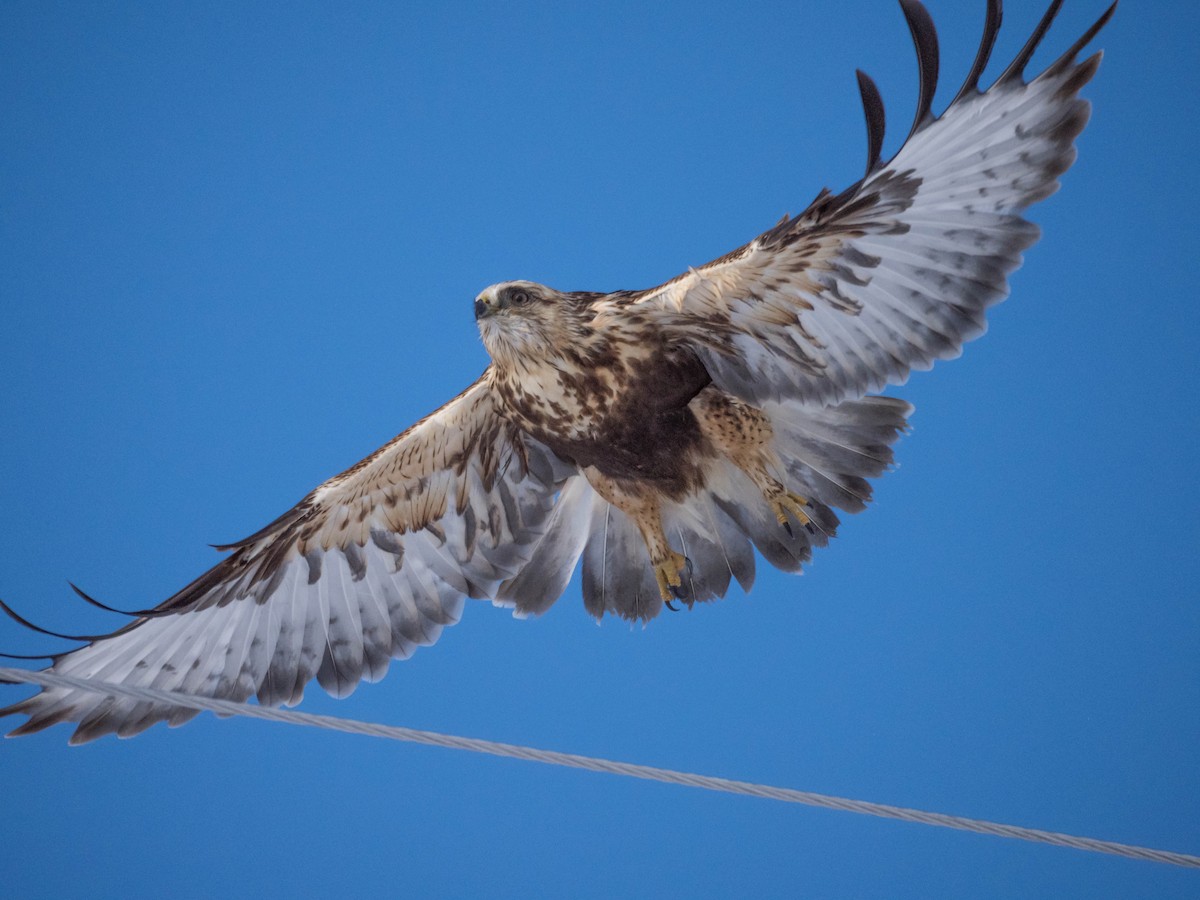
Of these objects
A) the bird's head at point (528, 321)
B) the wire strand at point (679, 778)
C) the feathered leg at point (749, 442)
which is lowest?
the wire strand at point (679, 778)

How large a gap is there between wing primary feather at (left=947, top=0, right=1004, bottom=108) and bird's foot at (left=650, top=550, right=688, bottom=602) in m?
1.70

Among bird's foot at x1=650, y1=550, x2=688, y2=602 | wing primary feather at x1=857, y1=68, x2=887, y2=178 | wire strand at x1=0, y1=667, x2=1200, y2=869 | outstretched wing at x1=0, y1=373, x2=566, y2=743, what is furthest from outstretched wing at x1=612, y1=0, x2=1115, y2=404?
wire strand at x1=0, y1=667, x2=1200, y2=869

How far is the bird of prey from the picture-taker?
3.12 m

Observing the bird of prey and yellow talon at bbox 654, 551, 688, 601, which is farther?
yellow talon at bbox 654, 551, 688, 601

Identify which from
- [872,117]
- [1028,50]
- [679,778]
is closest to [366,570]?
[679,778]

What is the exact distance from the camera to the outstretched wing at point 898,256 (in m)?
2.97

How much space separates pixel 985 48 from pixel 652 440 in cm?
148

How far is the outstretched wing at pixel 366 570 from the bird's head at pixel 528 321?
42cm

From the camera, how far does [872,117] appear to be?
2.80 meters

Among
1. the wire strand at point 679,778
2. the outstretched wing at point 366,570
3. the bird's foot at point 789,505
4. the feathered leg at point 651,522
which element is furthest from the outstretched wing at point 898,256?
the wire strand at point 679,778

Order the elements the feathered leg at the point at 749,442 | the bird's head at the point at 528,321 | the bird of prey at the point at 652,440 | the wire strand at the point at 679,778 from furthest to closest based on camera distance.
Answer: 1. the feathered leg at the point at 749,442
2. the bird's head at the point at 528,321
3. the bird of prey at the point at 652,440
4. the wire strand at the point at 679,778

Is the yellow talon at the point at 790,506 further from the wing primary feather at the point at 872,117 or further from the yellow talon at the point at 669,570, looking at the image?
the wing primary feather at the point at 872,117

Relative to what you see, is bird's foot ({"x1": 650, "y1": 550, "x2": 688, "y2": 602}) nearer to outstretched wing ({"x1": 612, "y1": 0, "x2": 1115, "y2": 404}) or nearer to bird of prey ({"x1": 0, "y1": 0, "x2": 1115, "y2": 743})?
bird of prey ({"x1": 0, "y1": 0, "x2": 1115, "y2": 743})

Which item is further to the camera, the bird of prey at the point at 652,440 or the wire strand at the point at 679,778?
the bird of prey at the point at 652,440
